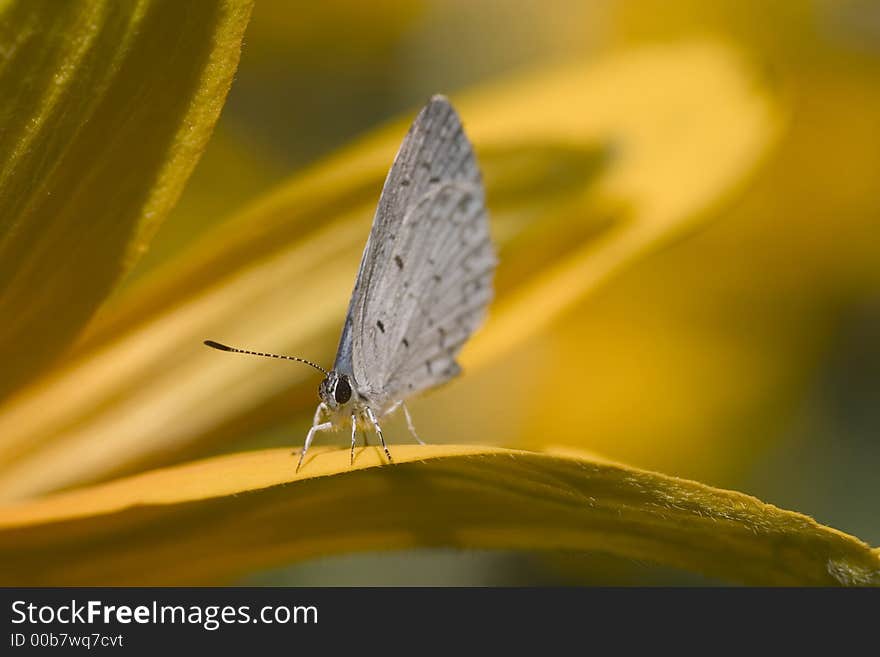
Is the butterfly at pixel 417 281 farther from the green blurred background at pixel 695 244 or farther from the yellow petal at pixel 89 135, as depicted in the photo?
the green blurred background at pixel 695 244

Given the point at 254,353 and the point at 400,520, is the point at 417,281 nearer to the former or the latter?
the point at 254,353

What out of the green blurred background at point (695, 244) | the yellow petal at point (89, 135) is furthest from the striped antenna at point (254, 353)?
the green blurred background at point (695, 244)

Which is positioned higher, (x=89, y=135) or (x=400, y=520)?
(x=89, y=135)

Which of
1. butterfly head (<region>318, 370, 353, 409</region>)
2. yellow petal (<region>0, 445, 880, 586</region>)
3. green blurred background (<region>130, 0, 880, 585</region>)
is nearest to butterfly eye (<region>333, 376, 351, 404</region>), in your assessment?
butterfly head (<region>318, 370, 353, 409</region>)

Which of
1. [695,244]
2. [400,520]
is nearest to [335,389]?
[400,520]

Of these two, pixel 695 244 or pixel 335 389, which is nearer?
pixel 335 389

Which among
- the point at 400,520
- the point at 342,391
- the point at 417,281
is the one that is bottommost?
the point at 400,520

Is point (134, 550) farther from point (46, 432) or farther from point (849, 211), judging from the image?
point (849, 211)
